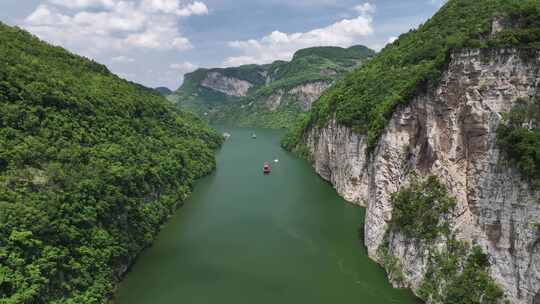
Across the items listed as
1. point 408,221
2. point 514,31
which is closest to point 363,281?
point 408,221

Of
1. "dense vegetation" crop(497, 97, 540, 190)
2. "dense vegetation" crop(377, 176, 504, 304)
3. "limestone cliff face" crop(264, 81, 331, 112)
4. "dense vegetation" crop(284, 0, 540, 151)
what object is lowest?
"dense vegetation" crop(377, 176, 504, 304)

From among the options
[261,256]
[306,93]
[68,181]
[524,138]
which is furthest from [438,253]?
[306,93]

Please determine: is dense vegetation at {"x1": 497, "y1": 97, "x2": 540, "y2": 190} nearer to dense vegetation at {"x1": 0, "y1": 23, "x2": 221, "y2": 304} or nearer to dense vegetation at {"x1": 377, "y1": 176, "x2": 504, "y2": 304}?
dense vegetation at {"x1": 377, "y1": 176, "x2": 504, "y2": 304}

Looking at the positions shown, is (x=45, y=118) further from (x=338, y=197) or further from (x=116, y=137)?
(x=338, y=197)

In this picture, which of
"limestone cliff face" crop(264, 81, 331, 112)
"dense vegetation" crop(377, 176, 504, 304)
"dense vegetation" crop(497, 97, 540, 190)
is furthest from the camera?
"limestone cliff face" crop(264, 81, 331, 112)

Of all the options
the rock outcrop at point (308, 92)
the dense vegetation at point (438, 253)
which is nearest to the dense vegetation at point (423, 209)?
the dense vegetation at point (438, 253)

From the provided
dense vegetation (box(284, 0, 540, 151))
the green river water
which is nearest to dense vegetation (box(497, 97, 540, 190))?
dense vegetation (box(284, 0, 540, 151))

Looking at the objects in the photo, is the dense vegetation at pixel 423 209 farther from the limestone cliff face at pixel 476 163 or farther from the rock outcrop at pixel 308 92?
the rock outcrop at pixel 308 92
